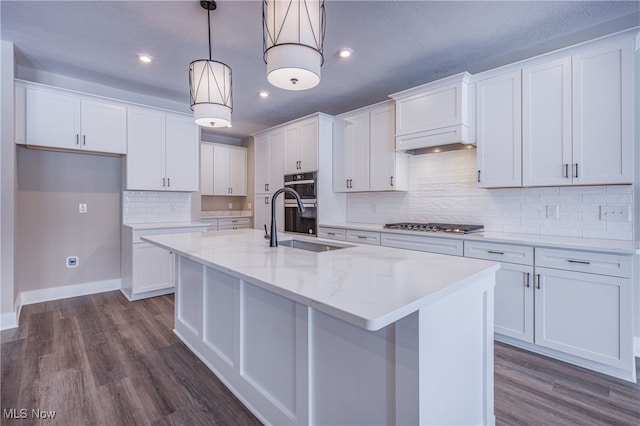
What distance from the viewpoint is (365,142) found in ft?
13.3

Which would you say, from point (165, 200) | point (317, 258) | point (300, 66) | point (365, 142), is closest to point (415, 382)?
point (317, 258)

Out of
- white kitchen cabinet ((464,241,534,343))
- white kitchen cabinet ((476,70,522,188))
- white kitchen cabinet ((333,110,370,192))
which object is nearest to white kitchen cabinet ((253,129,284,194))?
white kitchen cabinet ((333,110,370,192))

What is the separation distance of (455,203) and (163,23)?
10.9 ft

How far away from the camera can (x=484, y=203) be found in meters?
3.24

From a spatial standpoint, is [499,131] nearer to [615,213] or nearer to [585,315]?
[615,213]

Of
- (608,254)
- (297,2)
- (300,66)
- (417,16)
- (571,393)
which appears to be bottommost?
(571,393)

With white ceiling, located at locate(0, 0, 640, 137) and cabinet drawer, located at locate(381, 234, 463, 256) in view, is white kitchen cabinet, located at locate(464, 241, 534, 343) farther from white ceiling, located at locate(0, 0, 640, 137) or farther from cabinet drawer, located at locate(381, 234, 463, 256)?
white ceiling, located at locate(0, 0, 640, 137)

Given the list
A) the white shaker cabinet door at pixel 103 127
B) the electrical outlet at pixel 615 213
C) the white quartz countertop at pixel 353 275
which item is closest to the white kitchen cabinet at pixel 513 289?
the electrical outlet at pixel 615 213

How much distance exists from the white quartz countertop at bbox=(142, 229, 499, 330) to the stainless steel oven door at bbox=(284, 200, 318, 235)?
2.23m

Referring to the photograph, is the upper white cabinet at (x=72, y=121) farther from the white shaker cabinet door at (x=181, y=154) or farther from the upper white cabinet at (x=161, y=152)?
the white shaker cabinet door at (x=181, y=154)

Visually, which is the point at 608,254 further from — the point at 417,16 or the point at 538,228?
the point at 417,16

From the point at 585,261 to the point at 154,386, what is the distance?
10.2 ft

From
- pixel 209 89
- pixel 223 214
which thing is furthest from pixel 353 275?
pixel 223 214

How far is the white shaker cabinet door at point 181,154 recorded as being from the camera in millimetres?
4207
